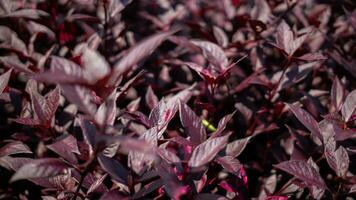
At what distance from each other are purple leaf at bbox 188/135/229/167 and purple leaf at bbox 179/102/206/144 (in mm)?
146

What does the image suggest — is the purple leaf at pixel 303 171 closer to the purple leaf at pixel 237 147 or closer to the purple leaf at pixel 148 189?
the purple leaf at pixel 237 147

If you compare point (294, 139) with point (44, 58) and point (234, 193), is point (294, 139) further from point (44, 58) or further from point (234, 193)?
point (44, 58)

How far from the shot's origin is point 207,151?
3.82ft

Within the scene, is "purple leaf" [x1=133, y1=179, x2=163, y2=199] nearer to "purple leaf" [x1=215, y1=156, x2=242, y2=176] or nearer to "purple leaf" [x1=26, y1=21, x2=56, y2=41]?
"purple leaf" [x1=215, y1=156, x2=242, y2=176]

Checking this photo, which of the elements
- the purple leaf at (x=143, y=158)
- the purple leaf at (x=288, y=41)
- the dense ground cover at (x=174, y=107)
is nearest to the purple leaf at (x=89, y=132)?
the dense ground cover at (x=174, y=107)

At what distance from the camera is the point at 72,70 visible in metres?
0.98

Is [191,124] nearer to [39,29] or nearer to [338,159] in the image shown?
[338,159]

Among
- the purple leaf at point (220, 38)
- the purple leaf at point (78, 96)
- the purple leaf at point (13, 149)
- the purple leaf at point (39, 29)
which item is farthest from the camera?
the purple leaf at point (220, 38)

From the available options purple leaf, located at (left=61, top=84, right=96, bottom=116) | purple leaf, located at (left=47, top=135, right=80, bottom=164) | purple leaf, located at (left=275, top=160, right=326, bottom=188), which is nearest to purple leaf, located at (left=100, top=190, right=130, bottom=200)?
purple leaf, located at (left=47, top=135, right=80, bottom=164)

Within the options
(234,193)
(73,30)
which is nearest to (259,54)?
(234,193)

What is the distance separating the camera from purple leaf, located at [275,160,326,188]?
48.4 inches

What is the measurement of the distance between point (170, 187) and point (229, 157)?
34 centimetres

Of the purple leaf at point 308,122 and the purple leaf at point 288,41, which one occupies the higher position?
the purple leaf at point 288,41

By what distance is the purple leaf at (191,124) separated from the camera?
1327 millimetres
